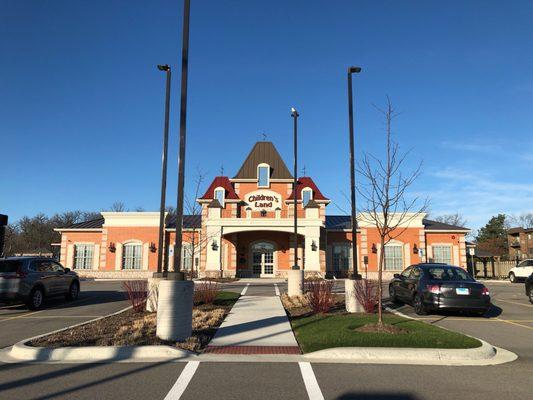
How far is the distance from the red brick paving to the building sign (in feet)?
83.3

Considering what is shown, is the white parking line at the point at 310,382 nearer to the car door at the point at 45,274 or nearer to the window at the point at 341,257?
the car door at the point at 45,274

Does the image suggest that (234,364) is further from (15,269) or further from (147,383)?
(15,269)

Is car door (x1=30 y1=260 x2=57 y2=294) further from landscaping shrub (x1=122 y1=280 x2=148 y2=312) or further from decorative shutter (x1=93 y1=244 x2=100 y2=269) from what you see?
decorative shutter (x1=93 y1=244 x2=100 y2=269)

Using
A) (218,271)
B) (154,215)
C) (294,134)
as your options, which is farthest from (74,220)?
(294,134)

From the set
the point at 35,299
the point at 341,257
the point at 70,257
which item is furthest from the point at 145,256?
the point at 35,299

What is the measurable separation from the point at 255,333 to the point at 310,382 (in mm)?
3523

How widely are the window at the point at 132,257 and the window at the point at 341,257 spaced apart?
15.8m

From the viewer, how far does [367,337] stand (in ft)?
27.1

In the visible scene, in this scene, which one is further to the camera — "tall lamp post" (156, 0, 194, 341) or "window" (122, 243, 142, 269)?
"window" (122, 243, 142, 269)

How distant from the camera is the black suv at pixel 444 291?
38.5 ft

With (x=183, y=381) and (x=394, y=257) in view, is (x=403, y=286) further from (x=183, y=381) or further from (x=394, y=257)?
(x=394, y=257)

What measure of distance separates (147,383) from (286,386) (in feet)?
6.12

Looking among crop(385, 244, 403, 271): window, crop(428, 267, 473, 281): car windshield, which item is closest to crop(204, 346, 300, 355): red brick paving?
crop(428, 267, 473, 281): car windshield

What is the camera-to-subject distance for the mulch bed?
7.89m
